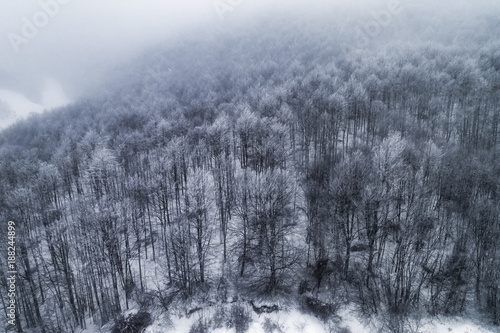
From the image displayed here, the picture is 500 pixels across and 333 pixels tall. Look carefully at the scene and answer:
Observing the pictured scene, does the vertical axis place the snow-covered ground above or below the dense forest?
below

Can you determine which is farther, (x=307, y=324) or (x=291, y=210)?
(x=291, y=210)

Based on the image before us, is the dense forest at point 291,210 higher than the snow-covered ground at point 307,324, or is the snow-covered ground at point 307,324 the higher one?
the dense forest at point 291,210

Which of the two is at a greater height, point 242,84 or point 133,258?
point 242,84

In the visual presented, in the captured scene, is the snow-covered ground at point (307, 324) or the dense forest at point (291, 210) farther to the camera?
the dense forest at point (291, 210)

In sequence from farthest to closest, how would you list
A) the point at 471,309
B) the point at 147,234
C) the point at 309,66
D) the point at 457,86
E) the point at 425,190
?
the point at 309,66 → the point at 457,86 → the point at 147,234 → the point at 425,190 → the point at 471,309

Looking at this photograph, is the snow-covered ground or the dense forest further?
the dense forest

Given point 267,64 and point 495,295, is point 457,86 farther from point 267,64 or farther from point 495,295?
point 267,64

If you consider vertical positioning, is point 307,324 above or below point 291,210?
below

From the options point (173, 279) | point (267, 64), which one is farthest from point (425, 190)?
point (267, 64)
